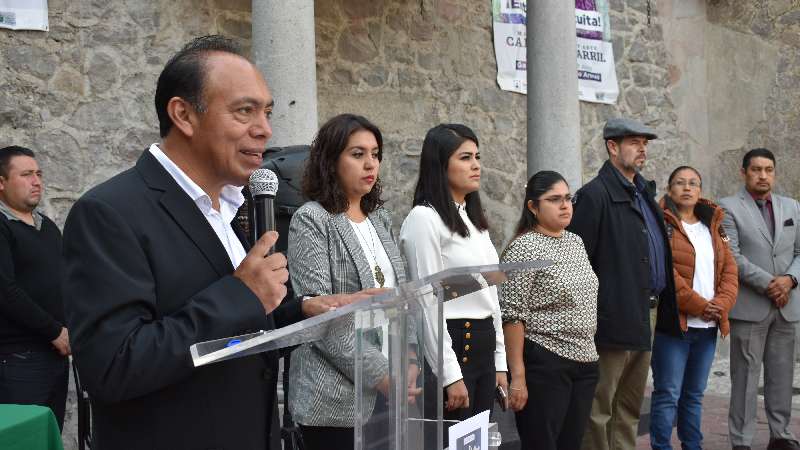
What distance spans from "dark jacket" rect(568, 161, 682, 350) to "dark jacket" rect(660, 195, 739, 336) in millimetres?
520

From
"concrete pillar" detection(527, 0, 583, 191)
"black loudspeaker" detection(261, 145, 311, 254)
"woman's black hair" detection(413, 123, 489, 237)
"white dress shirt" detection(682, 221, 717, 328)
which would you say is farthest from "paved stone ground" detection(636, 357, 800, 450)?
"black loudspeaker" detection(261, 145, 311, 254)

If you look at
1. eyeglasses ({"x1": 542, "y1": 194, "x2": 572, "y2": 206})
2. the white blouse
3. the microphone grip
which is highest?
eyeglasses ({"x1": 542, "y1": 194, "x2": 572, "y2": 206})

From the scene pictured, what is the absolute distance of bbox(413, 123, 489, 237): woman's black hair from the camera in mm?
4305

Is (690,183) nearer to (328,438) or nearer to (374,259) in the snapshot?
(374,259)

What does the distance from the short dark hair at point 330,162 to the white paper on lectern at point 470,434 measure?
4.98 feet

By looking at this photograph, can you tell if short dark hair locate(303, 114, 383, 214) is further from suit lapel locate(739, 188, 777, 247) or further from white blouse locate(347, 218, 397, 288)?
suit lapel locate(739, 188, 777, 247)

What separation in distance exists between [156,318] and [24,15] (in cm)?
489

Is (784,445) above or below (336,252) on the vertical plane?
below

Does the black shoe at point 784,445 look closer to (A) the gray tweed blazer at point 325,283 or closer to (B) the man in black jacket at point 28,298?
(A) the gray tweed blazer at point 325,283

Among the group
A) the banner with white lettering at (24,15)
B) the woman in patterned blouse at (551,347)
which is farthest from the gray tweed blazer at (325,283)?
the banner with white lettering at (24,15)

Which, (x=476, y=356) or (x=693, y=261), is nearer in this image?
(x=476, y=356)

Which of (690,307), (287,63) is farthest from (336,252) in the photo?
(690,307)

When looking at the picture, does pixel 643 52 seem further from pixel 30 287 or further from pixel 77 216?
pixel 77 216

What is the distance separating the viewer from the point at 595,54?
32.3 feet
